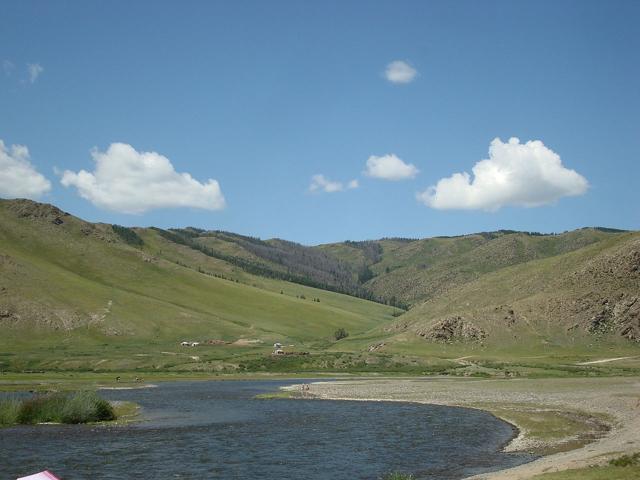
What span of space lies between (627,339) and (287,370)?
2977 inches

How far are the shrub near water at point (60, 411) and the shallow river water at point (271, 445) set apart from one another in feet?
5.55

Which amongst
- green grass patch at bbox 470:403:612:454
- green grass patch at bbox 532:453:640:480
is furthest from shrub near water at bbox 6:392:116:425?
green grass patch at bbox 532:453:640:480

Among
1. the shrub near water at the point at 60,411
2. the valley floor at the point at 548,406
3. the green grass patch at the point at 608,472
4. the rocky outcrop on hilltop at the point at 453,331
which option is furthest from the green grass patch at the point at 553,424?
the rocky outcrop on hilltop at the point at 453,331

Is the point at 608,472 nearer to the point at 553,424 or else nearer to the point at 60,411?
the point at 553,424

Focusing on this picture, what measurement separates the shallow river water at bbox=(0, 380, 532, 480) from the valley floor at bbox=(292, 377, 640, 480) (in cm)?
284

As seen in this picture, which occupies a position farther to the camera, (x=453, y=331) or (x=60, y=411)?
(x=453, y=331)

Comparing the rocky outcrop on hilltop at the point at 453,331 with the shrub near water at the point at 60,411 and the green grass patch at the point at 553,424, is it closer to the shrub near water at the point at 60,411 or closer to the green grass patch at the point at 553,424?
the green grass patch at the point at 553,424

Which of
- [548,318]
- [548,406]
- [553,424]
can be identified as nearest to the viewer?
[553,424]

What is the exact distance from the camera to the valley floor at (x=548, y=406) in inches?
1428

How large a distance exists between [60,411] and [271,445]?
22099mm

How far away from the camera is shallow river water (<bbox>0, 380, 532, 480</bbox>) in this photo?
3759cm

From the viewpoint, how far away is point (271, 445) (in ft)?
152

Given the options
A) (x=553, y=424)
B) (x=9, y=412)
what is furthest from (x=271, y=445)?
(x=9, y=412)

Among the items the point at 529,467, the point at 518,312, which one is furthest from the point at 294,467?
the point at 518,312
